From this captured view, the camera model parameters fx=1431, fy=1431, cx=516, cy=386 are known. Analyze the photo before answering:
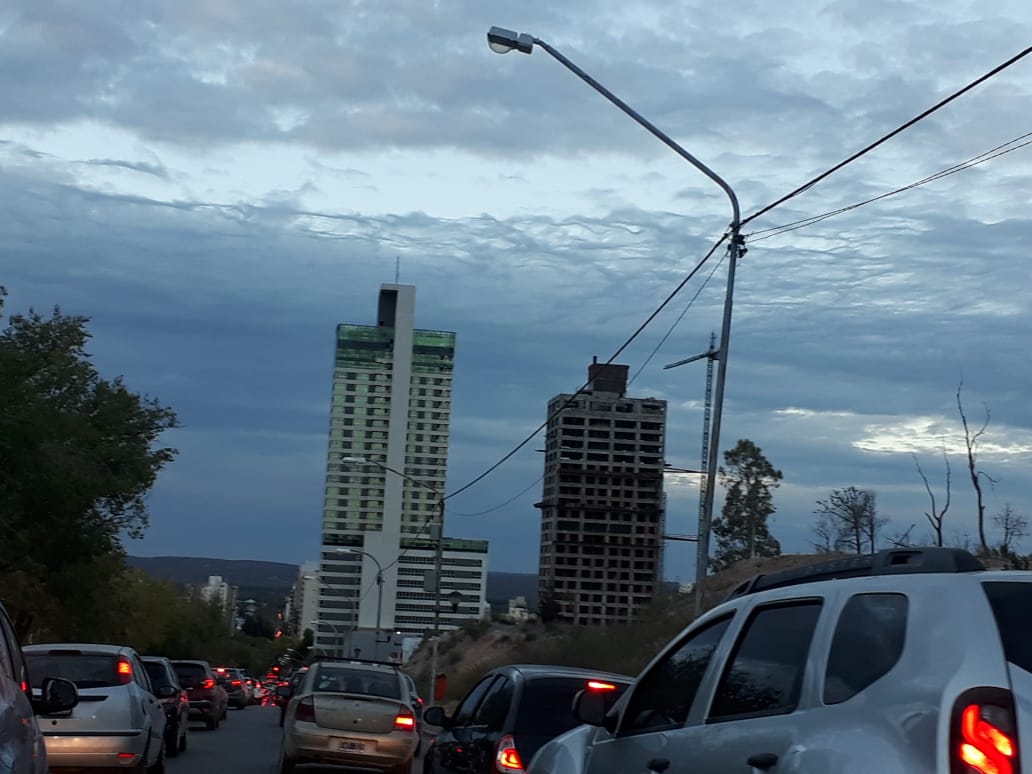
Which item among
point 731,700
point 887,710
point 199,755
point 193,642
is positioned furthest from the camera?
point 193,642

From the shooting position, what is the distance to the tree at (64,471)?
123 feet

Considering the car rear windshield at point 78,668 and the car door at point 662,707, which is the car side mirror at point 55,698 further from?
the car rear windshield at point 78,668

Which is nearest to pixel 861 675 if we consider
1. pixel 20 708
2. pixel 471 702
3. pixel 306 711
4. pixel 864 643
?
pixel 864 643

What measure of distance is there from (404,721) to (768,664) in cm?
1314

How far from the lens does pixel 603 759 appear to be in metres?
7.61

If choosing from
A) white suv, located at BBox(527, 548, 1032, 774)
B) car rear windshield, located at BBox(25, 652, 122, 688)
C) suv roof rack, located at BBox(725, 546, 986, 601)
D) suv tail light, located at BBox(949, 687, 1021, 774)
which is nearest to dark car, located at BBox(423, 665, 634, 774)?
white suv, located at BBox(527, 548, 1032, 774)

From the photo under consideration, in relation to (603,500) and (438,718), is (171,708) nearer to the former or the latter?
(438,718)

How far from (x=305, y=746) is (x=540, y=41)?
9.42 meters

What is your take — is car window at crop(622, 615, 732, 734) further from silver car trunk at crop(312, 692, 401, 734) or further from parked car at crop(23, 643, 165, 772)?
silver car trunk at crop(312, 692, 401, 734)

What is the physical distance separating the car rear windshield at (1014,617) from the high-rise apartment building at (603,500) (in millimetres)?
30000

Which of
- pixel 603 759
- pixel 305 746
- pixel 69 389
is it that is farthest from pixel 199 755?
pixel 69 389

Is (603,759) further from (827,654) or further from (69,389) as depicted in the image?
(69,389)

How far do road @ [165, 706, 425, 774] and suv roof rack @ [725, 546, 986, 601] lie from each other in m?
16.2

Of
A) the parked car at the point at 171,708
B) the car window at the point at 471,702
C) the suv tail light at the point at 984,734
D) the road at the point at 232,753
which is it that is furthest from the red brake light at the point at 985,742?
the road at the point at 232,753
